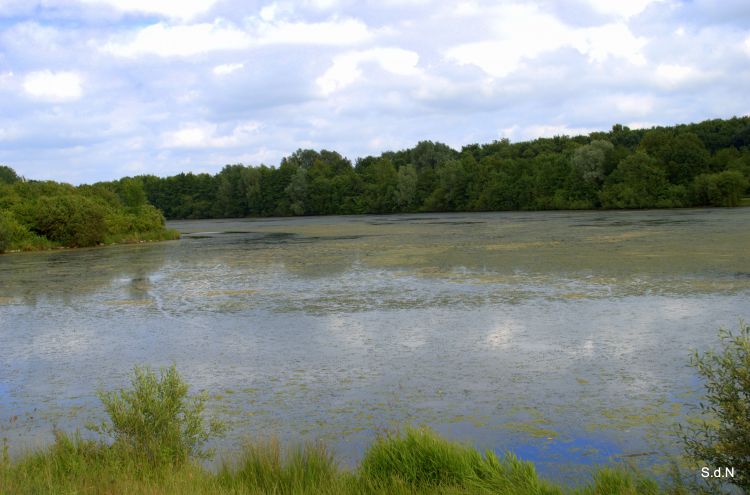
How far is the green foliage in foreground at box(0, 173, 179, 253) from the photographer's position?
113ft

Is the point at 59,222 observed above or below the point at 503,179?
below

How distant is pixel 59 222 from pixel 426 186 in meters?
62.7

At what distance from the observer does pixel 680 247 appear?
Result: 22.8 meters

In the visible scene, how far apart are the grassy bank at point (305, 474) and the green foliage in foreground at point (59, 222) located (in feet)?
102

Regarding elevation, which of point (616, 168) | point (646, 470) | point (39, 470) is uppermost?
point (616, 168)

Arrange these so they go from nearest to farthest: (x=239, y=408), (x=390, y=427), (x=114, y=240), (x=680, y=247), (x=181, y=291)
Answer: (x=390, y=427), (x=239, y=408), (x=181, y=291), (x=680, y=247), (x=114, y=240)

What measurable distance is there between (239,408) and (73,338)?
5.54 m

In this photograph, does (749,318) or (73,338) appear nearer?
(749,318)

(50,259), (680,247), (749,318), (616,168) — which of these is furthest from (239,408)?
(616,168)

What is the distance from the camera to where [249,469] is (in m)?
5.12

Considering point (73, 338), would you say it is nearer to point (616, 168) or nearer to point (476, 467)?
point (476, 467)

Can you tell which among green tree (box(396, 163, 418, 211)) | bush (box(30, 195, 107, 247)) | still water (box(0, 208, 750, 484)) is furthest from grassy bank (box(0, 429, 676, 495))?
green tree (box(396, 163, 418, 211))

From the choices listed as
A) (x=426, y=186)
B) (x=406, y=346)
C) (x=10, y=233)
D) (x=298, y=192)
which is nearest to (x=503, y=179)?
(x=426, y=186)

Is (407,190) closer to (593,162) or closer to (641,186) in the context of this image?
(593,162)
